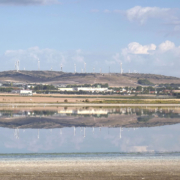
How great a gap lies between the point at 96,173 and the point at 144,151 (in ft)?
23.6

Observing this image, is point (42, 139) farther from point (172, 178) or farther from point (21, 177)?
point (172, 178)

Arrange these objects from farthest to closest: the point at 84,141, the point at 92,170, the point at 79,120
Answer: the point at 79,120
the point at 84,141
the point at 92,170

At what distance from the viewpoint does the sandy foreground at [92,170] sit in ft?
48.7

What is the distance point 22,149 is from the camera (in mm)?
22625

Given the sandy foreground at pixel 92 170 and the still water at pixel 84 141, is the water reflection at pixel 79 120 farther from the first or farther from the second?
the sandy foreground at pixel 92 170

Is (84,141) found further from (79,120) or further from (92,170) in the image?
(79,120)

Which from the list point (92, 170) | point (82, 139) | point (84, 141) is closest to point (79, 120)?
point (82, 139)

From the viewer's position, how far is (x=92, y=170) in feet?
52.6

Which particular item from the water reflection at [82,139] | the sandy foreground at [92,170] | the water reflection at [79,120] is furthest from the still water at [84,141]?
the sandy foreground at [92,170]

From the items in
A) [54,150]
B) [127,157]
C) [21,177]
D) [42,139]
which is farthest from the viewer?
[42,139]

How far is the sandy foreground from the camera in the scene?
14852 millimetres

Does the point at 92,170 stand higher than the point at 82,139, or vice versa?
the point at 92,170

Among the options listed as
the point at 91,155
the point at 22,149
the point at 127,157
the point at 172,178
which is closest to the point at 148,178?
the point at 172,178

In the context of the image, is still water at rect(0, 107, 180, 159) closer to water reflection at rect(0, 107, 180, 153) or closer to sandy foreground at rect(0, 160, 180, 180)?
water reflection at rect(0, 107, 180, 153)
